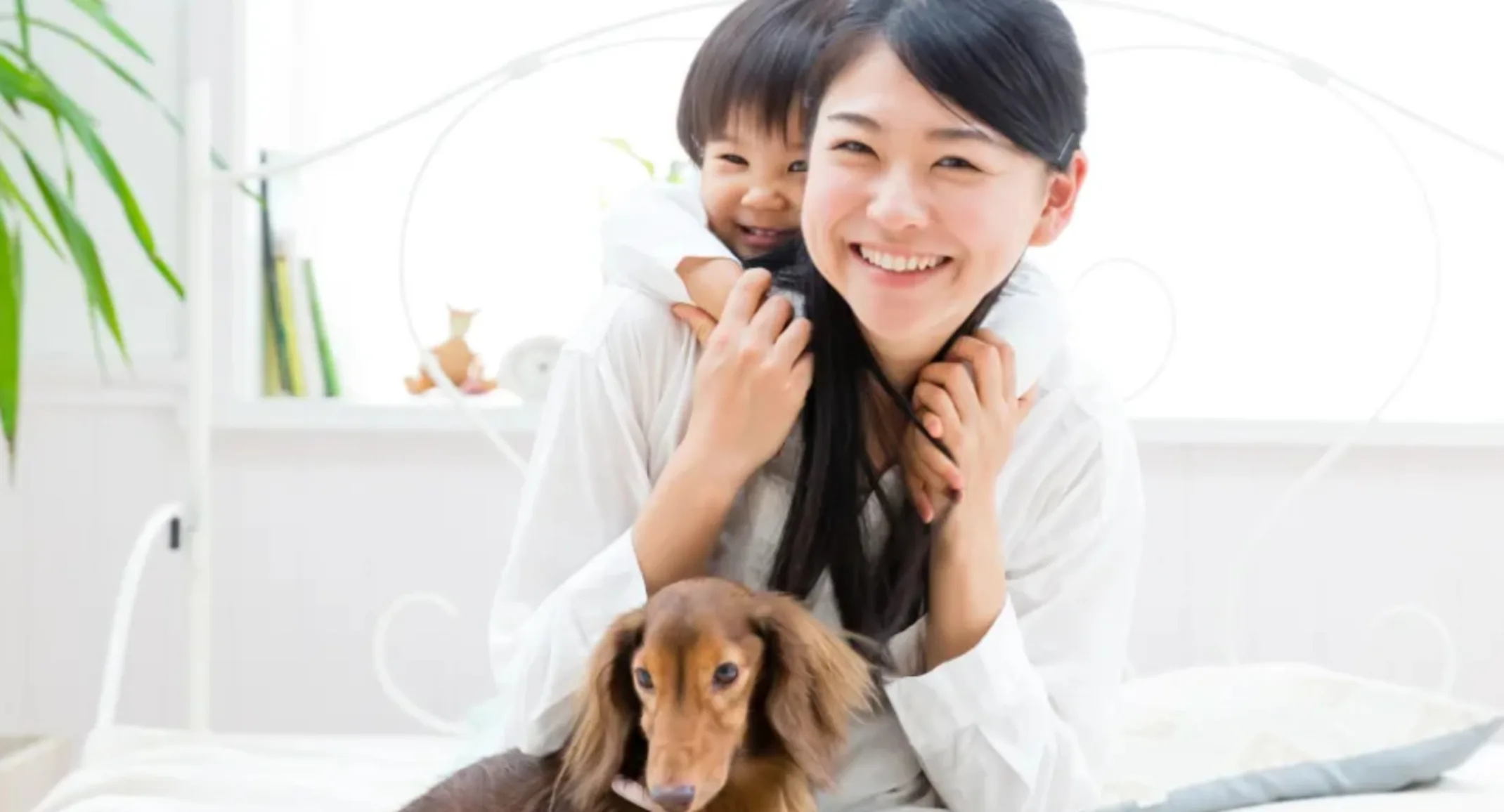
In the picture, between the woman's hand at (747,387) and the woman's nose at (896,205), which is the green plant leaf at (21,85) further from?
the woman's nose at (896,205)

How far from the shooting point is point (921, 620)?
1.17 metres

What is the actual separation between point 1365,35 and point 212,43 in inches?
61.6

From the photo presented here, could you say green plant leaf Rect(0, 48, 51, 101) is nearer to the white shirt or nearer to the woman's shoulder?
the white shirt

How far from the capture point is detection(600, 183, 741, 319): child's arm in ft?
3.94

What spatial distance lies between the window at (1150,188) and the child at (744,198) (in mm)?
1034

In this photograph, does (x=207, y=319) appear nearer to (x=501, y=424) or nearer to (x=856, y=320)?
(x=501, y=424)

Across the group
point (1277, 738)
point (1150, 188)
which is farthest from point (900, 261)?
point (1150, 188)

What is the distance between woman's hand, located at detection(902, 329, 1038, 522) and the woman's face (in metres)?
0.06

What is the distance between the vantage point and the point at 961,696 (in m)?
1.10

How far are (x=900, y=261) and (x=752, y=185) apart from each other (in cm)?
21

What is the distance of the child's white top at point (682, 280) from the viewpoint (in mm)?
1193

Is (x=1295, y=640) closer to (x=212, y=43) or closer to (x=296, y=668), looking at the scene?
(x=296, y=668)

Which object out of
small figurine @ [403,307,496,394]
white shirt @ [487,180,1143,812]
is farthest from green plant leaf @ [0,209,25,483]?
white shirt @ [487,180,1143,812]

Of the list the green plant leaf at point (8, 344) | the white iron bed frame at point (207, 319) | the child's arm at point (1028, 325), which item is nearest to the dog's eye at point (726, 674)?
the child's arm at point (1028, 325)
